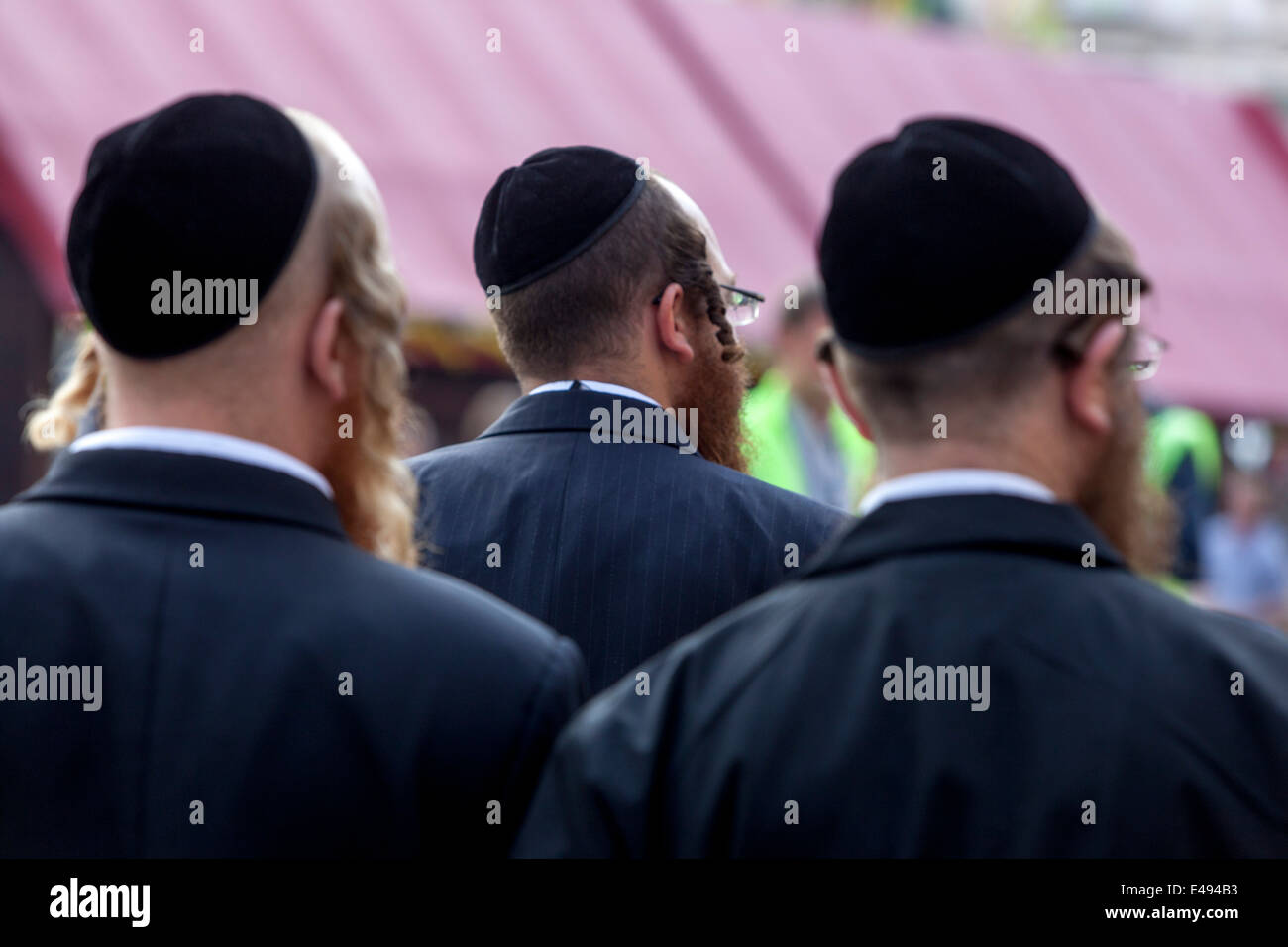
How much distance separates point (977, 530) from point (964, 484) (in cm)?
5

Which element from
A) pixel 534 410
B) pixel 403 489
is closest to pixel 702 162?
pixel 534 410

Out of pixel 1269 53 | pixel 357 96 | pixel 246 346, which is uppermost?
pixel 1269 53

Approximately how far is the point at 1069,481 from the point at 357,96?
8477mm

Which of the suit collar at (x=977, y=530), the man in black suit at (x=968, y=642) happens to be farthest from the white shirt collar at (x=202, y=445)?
the suit collar at (x=977, y=530)

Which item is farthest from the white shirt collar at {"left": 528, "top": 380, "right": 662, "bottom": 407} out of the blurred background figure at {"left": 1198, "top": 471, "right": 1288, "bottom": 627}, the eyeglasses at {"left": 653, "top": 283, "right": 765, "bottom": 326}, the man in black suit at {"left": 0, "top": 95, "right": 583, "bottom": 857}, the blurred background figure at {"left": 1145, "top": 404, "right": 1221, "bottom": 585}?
the blurred background figure at {"left": 1198, "top": 471, "right": 1288, "bottom": 627}

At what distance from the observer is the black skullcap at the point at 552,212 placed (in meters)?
2.67

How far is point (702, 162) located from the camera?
36.7 feet

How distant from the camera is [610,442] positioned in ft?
8.55

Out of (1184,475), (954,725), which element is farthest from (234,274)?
(1184,475)

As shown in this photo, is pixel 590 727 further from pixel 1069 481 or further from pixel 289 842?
pixel 1069 481

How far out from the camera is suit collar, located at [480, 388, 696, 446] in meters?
2.62

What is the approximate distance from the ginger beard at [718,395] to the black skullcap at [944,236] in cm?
107

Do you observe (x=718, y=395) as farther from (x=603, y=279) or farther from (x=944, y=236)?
(x=944, y=236)

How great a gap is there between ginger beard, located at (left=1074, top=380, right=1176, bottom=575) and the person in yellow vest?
319cm
